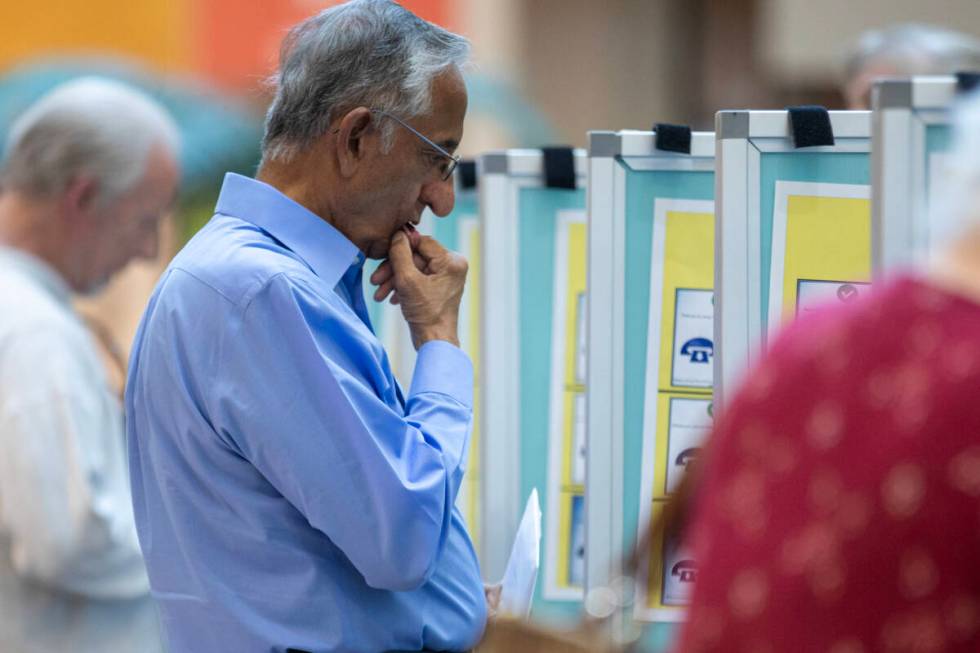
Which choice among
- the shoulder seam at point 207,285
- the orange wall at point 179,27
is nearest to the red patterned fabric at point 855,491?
the shoulder seam at point 207,285

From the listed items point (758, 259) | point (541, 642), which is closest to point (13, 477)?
point (758, 259)

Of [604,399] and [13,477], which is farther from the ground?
[604,399]

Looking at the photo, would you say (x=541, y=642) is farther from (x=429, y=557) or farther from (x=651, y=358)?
(x=651, y=358)

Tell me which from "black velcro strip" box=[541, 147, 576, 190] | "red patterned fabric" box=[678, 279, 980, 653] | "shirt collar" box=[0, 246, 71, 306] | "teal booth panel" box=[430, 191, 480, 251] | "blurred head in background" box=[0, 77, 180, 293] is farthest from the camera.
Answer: "teal booth panel" box=[430, 191, 480, 251]

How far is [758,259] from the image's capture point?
6.28 ft

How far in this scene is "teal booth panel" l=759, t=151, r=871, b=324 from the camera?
75.3 inches

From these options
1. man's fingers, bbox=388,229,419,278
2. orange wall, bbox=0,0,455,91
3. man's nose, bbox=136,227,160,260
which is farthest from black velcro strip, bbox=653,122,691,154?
orange wall, bbox=0,0,455,91

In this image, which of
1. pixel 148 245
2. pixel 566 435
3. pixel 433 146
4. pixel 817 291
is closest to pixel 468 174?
pixel 566 435

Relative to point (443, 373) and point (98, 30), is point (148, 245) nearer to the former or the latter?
point (443, 373)

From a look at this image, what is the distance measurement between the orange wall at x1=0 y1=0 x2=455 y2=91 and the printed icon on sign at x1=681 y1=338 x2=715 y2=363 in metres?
5.22

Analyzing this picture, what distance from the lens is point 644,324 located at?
220 centimetres

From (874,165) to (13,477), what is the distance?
1.76 meters

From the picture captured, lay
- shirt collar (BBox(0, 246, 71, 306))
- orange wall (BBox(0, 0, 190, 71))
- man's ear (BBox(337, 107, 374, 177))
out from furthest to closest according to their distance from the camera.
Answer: orange wall (BBox(0, 0, 190, 71)) < shirt collar (BBox(0, 246, 71, 306)) < man's ear (BBox(337, 107, 374, 177))

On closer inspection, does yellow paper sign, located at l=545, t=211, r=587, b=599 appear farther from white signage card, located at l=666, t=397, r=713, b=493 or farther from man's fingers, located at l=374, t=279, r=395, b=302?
man's fingers, located at l=374, t=279, r=395, b=302
